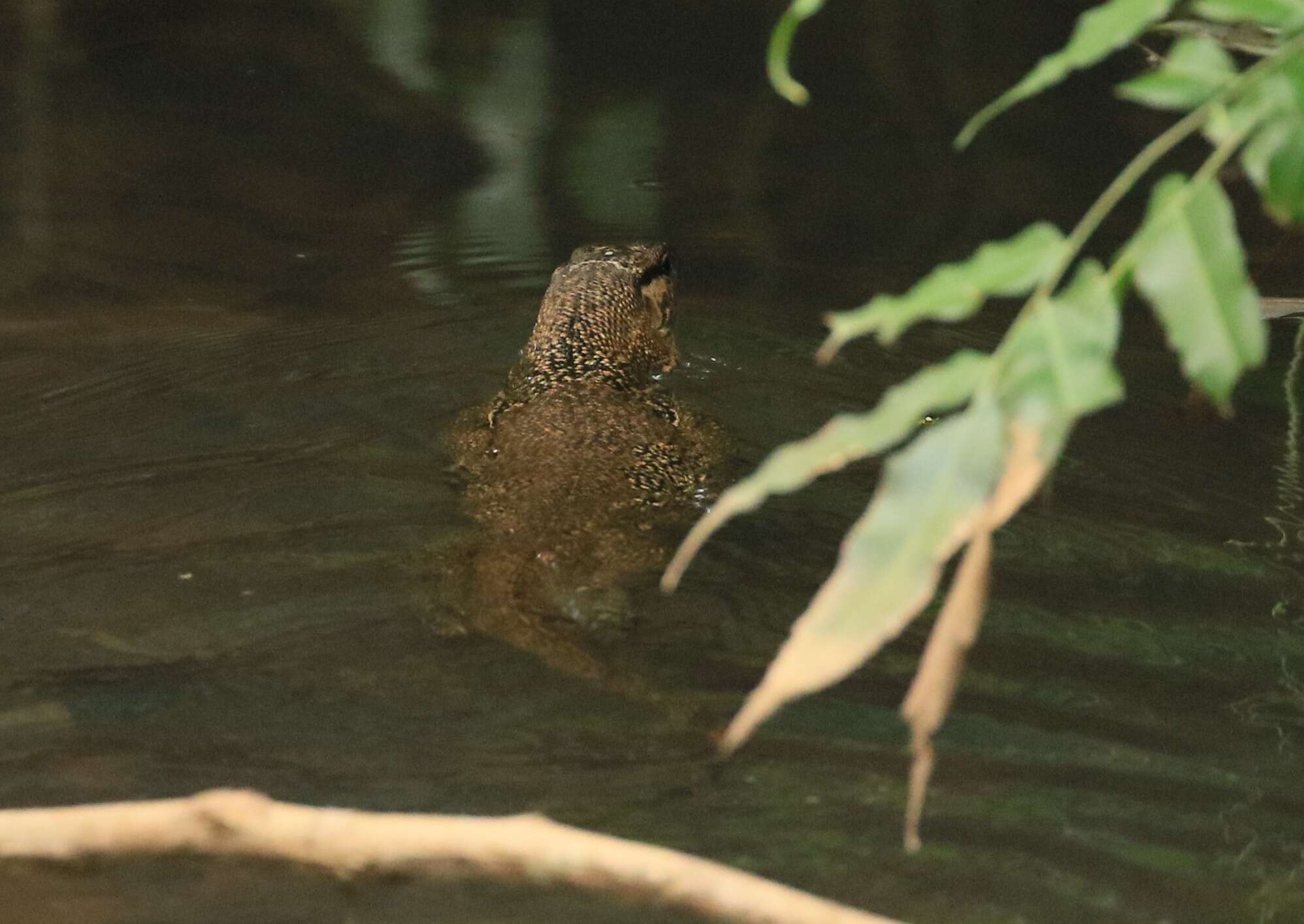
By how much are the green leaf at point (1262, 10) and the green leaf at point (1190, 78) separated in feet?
0.13

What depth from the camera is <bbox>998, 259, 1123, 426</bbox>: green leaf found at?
105 cm

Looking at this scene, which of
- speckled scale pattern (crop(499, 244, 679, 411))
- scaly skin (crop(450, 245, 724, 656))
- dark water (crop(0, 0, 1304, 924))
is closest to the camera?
dark water (crop(0, 0, 1304, 924))

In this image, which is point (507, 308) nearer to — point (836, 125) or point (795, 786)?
point (836, 125)

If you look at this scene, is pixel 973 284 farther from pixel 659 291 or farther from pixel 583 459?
pixel 659 291

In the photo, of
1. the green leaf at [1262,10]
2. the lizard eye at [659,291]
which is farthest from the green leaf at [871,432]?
the lizard eye at [659,291]

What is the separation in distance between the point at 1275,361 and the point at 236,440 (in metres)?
3.87

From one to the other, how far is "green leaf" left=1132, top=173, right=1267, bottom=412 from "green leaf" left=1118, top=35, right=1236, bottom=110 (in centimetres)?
11

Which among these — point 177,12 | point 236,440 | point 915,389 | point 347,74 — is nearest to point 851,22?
point 347,74

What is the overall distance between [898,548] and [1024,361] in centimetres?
16

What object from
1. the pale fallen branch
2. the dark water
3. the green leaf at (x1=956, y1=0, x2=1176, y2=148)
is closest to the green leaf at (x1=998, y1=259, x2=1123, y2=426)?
the green leaf at (x1=956, y1=0, x2=1176, y2=148)

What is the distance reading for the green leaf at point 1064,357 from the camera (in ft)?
3.44

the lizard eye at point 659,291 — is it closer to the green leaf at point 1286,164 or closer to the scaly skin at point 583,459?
the scaly skin at point 583,459

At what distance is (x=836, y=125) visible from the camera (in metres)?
9.21

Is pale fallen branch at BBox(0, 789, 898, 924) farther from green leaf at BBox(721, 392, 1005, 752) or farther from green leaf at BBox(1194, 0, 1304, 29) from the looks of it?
green leaf at BBox(1194, 0, 1304, 29)
